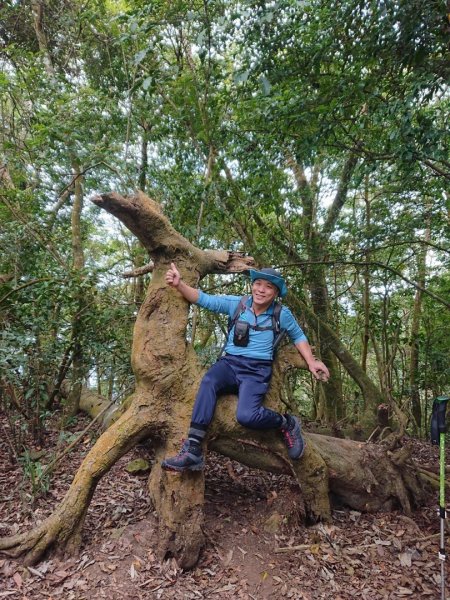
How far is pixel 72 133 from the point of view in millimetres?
5551

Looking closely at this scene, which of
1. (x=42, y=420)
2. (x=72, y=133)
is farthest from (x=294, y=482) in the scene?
(x=72, y=133)

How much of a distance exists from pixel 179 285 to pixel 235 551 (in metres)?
2.66

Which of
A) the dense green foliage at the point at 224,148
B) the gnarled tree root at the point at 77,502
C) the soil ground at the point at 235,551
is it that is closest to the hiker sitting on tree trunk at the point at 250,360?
the gnarled tree root at the point at 77,502

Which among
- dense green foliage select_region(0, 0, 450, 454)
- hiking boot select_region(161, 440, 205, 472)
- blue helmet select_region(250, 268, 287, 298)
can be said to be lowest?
hiking boot select_region(161, 440, 205, 472)

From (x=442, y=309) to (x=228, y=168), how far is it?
6.93m

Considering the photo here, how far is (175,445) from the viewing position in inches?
143

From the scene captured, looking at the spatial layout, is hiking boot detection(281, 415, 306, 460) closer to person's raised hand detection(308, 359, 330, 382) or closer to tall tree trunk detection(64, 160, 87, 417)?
person's raised hand detection(308, 359, 330, 382)

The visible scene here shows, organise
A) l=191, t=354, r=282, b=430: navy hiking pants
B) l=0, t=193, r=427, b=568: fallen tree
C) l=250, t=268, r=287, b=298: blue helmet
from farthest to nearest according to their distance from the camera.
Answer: l=250, t=268, r=287, b=298: blue helmet < l=191, t=354, r=282, b=430: navy hiking pants < l=0, t=193, r=427, b=568: fallen tree

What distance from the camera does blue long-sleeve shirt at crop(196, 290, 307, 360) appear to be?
3.84 meters

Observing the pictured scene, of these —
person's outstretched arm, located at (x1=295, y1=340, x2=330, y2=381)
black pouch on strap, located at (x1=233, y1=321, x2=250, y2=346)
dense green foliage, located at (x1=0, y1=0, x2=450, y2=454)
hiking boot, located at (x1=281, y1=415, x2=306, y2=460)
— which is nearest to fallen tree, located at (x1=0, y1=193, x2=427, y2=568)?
hiking boot, located at (x1=281, y1=415, x2=306, y2=460)

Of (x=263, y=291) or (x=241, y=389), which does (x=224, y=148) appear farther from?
(x=241, y=389)

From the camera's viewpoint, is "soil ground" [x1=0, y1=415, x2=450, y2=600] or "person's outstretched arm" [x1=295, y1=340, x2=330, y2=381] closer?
"soil ground" [x1=0, y1=415, x2=450, y2=600]

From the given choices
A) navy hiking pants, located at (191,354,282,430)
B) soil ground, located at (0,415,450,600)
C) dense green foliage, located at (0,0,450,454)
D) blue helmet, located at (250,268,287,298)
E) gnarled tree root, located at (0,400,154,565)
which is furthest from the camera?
dense green foliage, located at (0,0,450,454)

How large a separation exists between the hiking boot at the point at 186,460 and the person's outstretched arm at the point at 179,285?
1428mm
